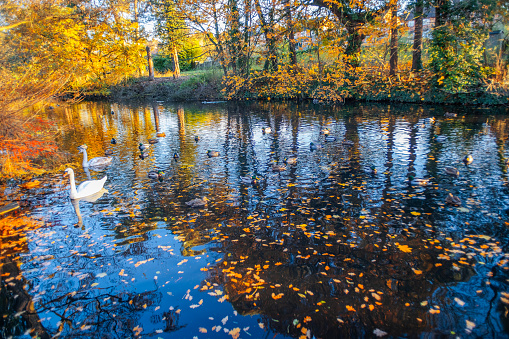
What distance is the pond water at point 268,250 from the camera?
4.13 meters

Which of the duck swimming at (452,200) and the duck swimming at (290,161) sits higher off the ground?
the duck swimming at (290,161)

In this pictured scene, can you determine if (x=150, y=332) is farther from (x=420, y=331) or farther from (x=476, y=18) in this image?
(x=476, y=18)

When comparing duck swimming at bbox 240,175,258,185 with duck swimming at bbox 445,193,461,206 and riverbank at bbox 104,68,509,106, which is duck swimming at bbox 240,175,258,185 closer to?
duck swimming at bbox 445,193,461,206

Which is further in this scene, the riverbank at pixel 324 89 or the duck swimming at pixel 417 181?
the riverbank at pixel 324 89

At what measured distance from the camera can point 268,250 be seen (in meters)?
5.67

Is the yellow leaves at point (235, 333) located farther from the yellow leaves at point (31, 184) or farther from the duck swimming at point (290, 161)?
the yellow leaves at point (31, 184)

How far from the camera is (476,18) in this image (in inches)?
771

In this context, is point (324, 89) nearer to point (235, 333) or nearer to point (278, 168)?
point (278, 168)

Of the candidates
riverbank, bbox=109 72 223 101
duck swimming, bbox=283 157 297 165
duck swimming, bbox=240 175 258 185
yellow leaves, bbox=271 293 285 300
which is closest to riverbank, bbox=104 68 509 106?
riverbank, bbox=109 72 223 101

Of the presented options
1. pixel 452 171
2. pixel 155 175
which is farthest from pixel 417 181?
pixel 155 175

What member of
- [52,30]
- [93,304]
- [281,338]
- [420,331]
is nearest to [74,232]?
[93,304]

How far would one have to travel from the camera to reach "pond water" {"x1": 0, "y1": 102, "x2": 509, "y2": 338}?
163 inches

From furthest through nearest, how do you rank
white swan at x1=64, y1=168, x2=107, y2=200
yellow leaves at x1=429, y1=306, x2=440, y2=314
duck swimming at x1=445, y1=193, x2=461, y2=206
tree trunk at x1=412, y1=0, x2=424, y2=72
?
tree trunk at x1=412, y1=0, x2=424, y2=72, white swan at x1=64, y1=168, x2=107, y2=200, duck swimming at x1=445, y1=193, x2=461, y2=206, yellow leaves at x1=429, y1=306, x2=440, y2=314

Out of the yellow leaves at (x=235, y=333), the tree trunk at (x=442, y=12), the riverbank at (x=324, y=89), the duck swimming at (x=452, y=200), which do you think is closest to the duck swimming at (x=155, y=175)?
the yellow leaves at (x=235, y=333)
